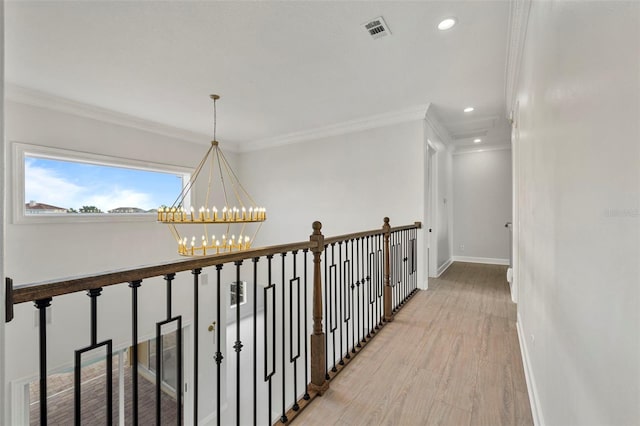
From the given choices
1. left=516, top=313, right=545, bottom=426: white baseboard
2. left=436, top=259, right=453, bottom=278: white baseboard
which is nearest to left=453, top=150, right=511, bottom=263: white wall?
left=436, top=259, right=453, bottom=278: white baseboard

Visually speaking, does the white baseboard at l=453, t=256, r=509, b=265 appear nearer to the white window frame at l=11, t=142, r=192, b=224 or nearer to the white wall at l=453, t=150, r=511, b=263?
the white wall at l=453, t=150, r=511, b=263

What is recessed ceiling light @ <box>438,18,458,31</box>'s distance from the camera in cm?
222

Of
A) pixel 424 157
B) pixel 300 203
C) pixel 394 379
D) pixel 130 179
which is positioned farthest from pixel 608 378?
pixel 130 179

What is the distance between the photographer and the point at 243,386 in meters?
5.89

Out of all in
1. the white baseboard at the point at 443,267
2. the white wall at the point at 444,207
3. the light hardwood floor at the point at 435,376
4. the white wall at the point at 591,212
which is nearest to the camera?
the white wall at the point at 591,212

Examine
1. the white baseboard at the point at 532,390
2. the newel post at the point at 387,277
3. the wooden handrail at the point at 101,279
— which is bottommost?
the white baseboard at the point at 532,390

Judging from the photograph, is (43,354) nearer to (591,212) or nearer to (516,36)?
(591,212)

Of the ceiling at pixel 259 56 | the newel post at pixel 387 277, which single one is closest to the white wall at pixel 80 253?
the ceiling at pixel 259 56

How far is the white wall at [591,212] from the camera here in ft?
1.81

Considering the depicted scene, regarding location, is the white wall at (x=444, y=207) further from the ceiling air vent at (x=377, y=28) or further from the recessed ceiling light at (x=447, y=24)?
the ceiling air vent at (x=377, y=28)

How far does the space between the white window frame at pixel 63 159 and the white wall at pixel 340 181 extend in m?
1.95

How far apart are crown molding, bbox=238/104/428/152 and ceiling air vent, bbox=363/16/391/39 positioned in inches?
70.8

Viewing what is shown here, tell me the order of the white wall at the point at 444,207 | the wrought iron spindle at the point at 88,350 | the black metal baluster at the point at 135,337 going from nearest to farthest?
the wrought iron spindle at the point at 88,350 < the black metal baluster at the point at 135,337 < the white wall at the point at 444,207

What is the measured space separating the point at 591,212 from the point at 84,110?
5217 millimetres
